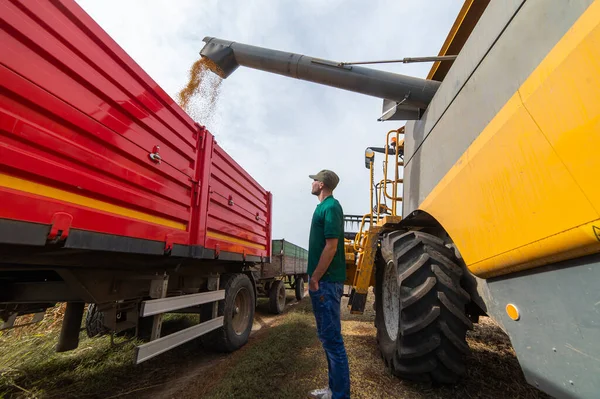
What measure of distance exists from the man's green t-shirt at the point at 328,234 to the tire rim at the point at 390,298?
0.90 metres

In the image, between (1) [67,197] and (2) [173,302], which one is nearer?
(1) [67,197]

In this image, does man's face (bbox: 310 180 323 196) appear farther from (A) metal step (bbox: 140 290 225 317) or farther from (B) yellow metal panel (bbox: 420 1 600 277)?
(A) metal step (bbox: 140 290 225 317)

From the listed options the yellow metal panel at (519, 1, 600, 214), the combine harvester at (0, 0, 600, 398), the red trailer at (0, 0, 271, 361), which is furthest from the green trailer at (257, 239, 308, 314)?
the yellow metal panel at (519, 1, 600, 214)

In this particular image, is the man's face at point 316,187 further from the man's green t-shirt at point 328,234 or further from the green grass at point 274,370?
the green grass at point 274,370

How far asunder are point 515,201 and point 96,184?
2503mm

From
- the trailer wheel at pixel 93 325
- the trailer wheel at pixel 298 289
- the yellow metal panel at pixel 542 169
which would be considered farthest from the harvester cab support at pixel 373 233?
the trailer wheel at pixel 298 289

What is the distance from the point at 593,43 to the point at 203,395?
3.52 metres

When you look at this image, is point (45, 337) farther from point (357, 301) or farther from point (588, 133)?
point (588, 133)

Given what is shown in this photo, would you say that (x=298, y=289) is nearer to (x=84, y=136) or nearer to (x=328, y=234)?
(x=328, y=234)

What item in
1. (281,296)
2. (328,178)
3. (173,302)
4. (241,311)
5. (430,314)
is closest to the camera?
(430,314)

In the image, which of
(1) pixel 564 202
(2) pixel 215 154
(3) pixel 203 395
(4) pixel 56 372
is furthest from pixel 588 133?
(4) pixel 56 372

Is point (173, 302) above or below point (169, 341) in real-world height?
above

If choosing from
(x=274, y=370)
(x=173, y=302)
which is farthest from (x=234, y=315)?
(x=173, y=302)

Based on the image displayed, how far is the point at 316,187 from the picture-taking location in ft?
9.16
